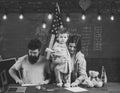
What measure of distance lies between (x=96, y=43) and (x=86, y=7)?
83 cm

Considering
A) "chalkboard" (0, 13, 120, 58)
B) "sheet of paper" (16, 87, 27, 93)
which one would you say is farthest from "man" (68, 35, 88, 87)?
"sheet of paper" (16, 87, 27, 93)

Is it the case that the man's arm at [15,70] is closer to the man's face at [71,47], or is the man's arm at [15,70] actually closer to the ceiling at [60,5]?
the man's face at [71,47]

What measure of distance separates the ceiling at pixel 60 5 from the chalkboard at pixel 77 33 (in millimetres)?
117

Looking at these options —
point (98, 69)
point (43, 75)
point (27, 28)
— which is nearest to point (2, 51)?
point (27, 28)

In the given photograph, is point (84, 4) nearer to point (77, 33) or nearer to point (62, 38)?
point (77, 33)

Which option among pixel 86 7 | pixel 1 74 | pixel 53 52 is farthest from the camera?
pixel 86 7

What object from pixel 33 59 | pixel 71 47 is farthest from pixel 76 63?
pixel 33 59

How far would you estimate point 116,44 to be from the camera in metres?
4.99

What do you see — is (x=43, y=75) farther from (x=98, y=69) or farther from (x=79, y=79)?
(x=98, y=69)

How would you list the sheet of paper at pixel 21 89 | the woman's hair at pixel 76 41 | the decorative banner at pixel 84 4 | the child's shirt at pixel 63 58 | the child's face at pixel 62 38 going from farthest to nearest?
the decorative banner at pixel 84 4
the woman's hair at pixel 76 41
the child's face at pixel 62 38
the child's shirt at pixel 63 58
the sheet of paper at pixel 21 89

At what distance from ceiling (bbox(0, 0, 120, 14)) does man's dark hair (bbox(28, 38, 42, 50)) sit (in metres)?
0.69

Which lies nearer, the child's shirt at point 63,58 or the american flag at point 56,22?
the child's shirt at point 63,58

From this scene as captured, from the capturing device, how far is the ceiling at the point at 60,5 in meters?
4.93

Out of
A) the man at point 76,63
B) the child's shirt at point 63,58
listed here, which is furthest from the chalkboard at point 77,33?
the child's shirt at point 63,58
